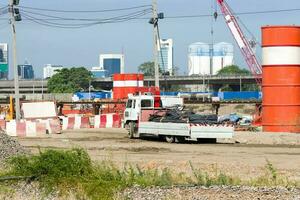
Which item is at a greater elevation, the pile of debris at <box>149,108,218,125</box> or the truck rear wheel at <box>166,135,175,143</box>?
the pile of debris at <box>149,108,218,125</box>

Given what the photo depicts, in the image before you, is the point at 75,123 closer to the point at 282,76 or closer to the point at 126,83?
the point at 282,76

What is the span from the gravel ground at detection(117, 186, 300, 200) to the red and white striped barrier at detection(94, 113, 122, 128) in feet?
Result: 124

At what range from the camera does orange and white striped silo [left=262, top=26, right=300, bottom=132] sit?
40.2 meters

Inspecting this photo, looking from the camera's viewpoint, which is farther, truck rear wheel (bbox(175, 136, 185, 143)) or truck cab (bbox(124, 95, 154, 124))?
truck cab (bbox(124, 95, 154, 124))

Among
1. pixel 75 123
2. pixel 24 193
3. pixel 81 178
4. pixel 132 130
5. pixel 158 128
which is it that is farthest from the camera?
pixel 75 123

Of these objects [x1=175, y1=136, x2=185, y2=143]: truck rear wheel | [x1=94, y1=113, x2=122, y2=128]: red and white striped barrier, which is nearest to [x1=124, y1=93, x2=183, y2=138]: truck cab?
[x1=175, y1=136, x2=185, y2=143]: truck rear wheel

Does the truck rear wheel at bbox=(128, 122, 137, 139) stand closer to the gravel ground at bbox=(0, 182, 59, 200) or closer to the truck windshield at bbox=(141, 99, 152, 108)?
the truck windshield at bbox=(141, 99, 152, 108)

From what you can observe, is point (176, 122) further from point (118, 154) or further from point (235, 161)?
point (235, 161)

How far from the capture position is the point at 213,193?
12805 millimetres

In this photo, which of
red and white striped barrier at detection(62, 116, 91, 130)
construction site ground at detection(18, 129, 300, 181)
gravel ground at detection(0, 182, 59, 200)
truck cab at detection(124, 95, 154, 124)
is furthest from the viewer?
red and white striped barrier at detection(62, 116, 91, 130)

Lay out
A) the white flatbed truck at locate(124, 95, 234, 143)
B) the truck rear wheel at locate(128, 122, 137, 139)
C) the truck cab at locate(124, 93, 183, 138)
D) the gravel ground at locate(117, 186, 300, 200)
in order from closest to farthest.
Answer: the gravel ground at locate(117, 186, 300, 200)
the white flatbed truck at locate(124, 95, 234, 143)
the truck cab at locate(124, 93, 183, 138)
the truck rear wheel at locate(128, 122, 137, 139)

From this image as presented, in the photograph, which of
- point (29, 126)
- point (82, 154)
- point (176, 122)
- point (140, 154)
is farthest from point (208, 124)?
point (82, 154)

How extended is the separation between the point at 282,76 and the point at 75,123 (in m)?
16.4

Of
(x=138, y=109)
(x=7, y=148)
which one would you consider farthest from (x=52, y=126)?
(x=7, y=148)
